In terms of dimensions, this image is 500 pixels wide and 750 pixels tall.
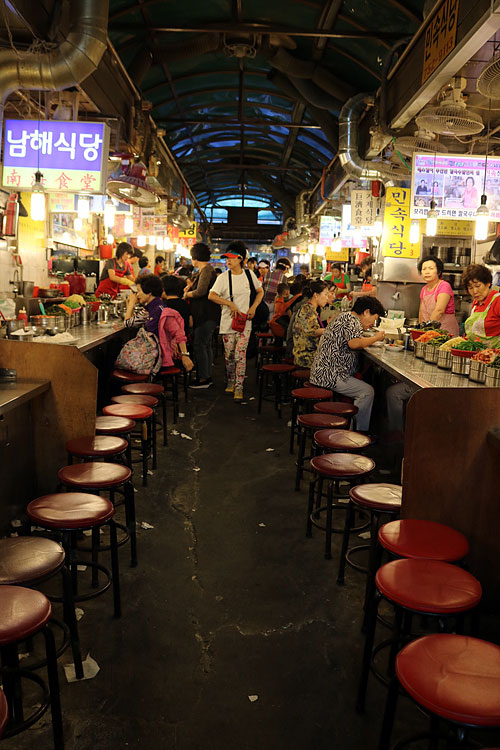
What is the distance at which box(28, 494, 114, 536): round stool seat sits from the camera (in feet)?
9.09

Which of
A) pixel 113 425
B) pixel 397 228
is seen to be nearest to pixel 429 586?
pixel 113 425

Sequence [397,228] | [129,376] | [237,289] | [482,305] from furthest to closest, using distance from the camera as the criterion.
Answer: [397,228], [237,289], [129,376], [482,305]

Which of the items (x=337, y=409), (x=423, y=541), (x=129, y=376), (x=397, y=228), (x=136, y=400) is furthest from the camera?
(x=397, y=228)

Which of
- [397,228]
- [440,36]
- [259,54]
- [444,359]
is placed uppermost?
[259,54]

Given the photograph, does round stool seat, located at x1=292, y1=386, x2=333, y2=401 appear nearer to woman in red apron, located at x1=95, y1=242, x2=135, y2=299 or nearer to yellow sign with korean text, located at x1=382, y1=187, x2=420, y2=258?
yellow sign with korean text, located at x1=382, y1=187, x2=420, y2=258

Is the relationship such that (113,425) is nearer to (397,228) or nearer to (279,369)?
(279,369)

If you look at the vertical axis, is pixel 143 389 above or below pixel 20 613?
above

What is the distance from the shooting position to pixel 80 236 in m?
14.0

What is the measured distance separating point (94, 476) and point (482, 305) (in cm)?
464

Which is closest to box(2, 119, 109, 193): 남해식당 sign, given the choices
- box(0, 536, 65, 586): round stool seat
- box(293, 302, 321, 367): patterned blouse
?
box(293, 302, 321, 367): patterned blouse

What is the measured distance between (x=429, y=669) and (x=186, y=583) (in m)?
2.28

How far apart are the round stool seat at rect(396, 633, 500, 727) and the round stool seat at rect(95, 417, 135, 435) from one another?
3.01 metres

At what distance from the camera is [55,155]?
673cm

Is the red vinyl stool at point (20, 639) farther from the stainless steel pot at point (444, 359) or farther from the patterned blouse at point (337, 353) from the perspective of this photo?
the patterned blouse at point (337, 353)
